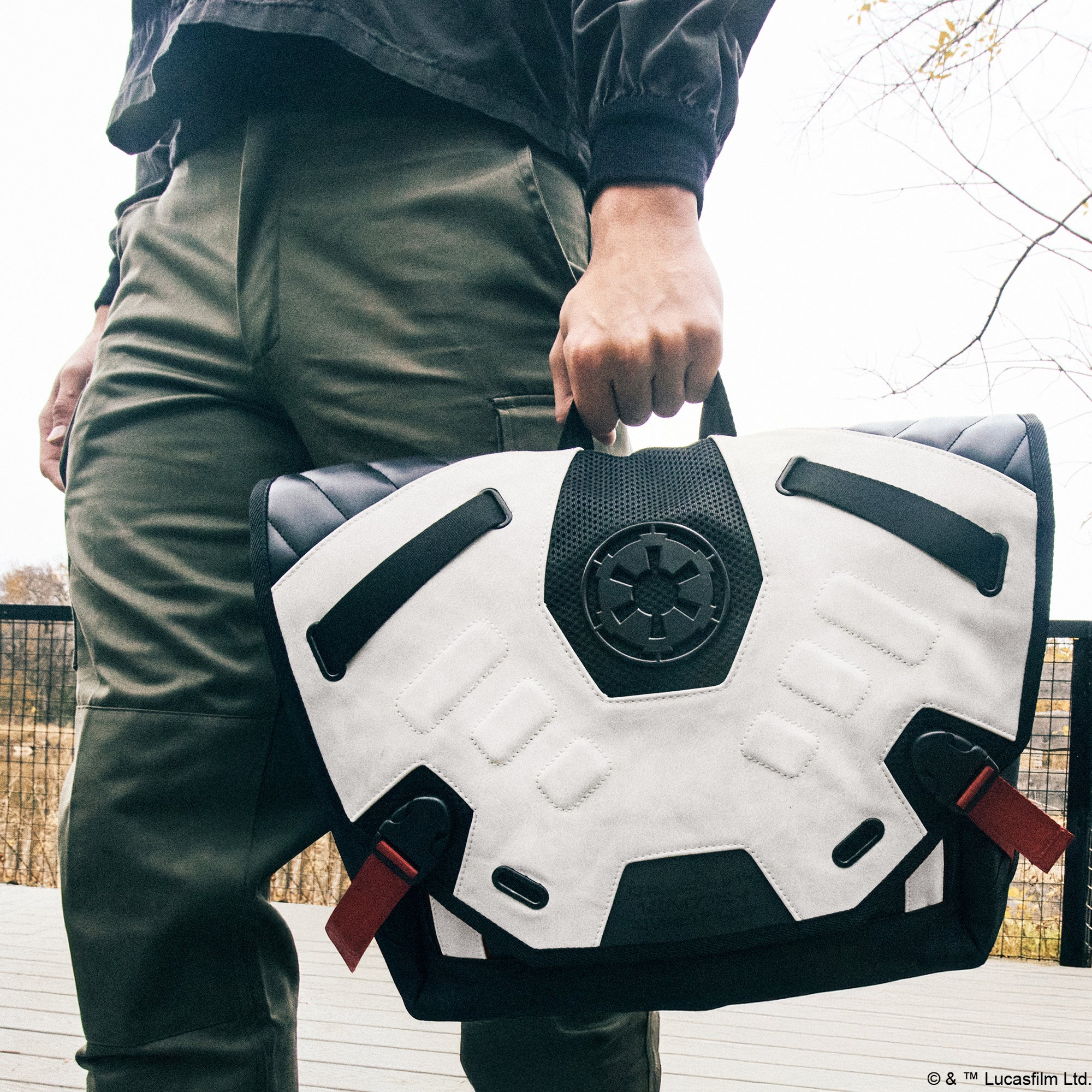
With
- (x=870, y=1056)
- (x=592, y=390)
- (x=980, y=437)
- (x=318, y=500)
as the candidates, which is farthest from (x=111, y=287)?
(x=870, y=1056)

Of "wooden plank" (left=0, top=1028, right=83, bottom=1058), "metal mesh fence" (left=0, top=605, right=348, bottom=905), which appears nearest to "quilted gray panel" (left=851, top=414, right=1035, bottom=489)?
"wooden plank" (left=0, top=1028, right=83, bottom=1058)

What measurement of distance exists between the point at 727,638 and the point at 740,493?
0.33ft

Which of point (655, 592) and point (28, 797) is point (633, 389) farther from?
point (28, 797)

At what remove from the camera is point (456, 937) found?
0.57 metres

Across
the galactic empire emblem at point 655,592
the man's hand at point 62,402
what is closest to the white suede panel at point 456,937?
the galactic empire emblem at point 655,592

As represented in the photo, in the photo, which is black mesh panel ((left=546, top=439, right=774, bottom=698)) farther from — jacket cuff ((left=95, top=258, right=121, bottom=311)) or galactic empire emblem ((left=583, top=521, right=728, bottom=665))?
jacket cuff ((left=95, top=258, right=121, bottom=311))

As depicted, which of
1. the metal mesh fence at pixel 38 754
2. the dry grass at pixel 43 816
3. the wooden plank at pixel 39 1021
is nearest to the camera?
the wooden plank at pixel 39 1021

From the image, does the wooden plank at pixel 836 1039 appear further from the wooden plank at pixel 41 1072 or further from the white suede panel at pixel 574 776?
the white suede panel at pixel 574 776

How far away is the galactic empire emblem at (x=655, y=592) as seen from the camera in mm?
546

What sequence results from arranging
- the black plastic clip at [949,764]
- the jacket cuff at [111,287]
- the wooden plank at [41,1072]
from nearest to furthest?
the black plastic clip at [949,764] → the jacket cuff at [111,287] → the wooden plank at [41,1072]

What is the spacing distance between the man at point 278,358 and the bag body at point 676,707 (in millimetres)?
106

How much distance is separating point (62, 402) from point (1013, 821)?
0.94m

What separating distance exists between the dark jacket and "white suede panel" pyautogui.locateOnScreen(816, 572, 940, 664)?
1.02ft

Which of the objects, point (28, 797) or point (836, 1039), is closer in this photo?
point (836, 1039)
